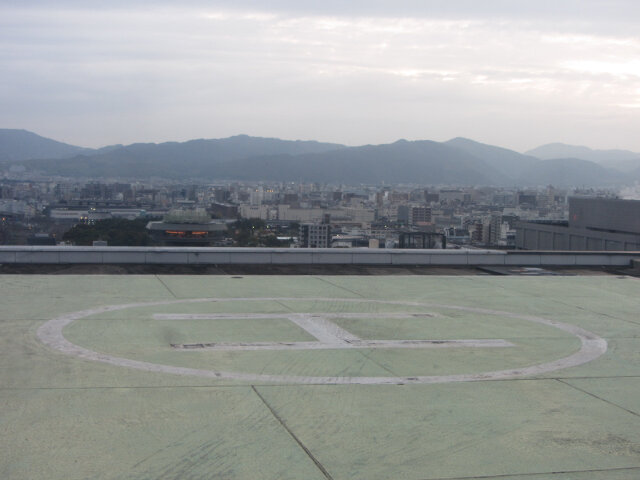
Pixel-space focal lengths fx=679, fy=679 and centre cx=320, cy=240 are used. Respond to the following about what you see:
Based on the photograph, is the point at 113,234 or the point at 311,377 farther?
the point at 113,234

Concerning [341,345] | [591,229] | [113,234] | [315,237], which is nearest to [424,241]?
[315,237]

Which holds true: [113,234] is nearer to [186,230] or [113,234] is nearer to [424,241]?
[186,230]

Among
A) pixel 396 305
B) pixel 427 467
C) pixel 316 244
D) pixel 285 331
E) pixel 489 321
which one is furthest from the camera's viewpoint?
pixel 316 244

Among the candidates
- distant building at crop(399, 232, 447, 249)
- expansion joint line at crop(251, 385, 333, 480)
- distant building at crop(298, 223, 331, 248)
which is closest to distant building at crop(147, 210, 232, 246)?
distant building at crop(298, 223, 331, 248)

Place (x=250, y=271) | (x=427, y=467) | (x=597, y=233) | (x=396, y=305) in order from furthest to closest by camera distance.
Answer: (x=597, y=233)
(x=250, y=271)
(x=396, y=305)
(x=427, y=467)

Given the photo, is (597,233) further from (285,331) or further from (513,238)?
(285,331)

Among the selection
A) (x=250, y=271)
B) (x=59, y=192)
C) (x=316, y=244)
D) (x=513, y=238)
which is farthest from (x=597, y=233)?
(x=59, y=192)
